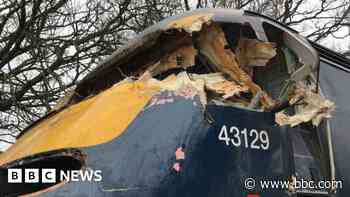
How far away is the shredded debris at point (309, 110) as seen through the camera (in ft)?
11.5

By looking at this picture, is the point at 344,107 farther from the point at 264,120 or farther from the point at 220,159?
the point at 220,159

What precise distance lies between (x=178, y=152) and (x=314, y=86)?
1112 millimetres

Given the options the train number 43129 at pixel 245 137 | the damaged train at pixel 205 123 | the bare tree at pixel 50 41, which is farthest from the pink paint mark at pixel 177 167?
the bare tree at pixel 50 41

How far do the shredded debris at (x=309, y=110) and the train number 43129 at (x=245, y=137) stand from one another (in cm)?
20

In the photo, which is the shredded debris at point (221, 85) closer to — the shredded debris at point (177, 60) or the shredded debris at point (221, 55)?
the shredded debris at point (221, 55)

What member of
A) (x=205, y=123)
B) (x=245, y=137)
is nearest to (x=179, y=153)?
(x=205, y=123)

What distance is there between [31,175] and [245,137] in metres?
1.35

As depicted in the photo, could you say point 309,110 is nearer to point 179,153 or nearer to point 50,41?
point 179,153

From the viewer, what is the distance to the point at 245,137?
3.30 metres

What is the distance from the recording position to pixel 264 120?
135 inches

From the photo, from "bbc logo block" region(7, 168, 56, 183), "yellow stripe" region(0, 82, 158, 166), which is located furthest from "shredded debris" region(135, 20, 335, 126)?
"bbc logo block" region(7, 168, 56, 183)

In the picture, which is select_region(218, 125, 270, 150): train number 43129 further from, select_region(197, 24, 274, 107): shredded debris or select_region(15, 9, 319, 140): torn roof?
select_region(15, 9, 319, 140): torn roof

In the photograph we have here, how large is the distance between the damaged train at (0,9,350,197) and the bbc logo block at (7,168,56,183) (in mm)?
13

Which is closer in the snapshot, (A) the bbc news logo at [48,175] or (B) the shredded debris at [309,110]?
(A) the bbc news logo at [48,175]
